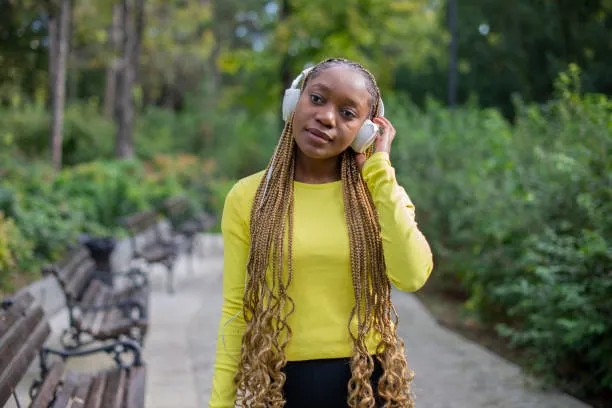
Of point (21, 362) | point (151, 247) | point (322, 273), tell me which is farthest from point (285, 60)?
point (322, 273)

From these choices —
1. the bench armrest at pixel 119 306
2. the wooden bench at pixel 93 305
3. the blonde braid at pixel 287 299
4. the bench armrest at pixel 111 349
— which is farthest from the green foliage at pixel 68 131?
the blonde braid at pixel 287 299

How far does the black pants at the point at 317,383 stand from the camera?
7.06 feet

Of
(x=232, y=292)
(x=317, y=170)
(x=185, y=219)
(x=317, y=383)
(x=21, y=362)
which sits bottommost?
(x=185, y=219)

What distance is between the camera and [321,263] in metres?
2.13

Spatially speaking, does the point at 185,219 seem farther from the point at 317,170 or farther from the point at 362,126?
the point at 362,126

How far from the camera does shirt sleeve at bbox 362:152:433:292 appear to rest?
80.7 inches

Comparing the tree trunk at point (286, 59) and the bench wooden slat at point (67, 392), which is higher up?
the tree trunk at point (286, 59)

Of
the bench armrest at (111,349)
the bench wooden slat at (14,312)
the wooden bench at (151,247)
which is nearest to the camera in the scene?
the bench wooden slat at (14,312)

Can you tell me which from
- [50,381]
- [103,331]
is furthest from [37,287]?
[50,381]

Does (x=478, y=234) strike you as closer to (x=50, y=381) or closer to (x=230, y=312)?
(x=50, y=381)

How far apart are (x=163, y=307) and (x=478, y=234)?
3.87 m

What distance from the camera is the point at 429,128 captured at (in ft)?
39.9

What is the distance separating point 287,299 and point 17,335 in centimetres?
222

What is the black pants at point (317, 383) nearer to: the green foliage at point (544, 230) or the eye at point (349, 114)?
the eye at point (349, 114)
